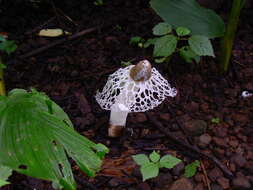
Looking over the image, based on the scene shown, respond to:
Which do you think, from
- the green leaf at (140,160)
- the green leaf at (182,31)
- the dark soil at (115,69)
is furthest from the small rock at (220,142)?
the green leaf at (182,31)

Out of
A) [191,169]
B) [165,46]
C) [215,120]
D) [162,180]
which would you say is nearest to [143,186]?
[162,180]

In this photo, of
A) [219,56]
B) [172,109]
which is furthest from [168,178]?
[219,56]

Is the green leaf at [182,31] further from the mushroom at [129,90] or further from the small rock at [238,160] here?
the small rock at [238,160]

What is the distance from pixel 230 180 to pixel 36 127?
2.48 ft

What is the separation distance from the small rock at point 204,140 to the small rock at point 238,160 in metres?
0.11

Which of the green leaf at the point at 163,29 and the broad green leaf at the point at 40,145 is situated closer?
the broad green leaf at the point at 40,145

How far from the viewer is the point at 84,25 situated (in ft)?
6.33

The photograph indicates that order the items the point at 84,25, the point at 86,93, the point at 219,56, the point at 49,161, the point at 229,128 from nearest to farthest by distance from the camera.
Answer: the point at 49,161 < the point at 229,128 < the point at 86,93 < the point at 219,56 < the point at 84,25

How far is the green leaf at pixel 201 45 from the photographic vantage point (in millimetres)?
1476

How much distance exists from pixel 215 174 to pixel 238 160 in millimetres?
112

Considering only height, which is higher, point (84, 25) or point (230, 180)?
point (84, 25)

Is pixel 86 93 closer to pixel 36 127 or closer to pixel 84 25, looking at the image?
pixel 84 25

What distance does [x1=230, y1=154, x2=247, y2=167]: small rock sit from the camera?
1377 mm

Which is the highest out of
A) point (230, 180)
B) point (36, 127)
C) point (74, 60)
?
point (36, 127)
